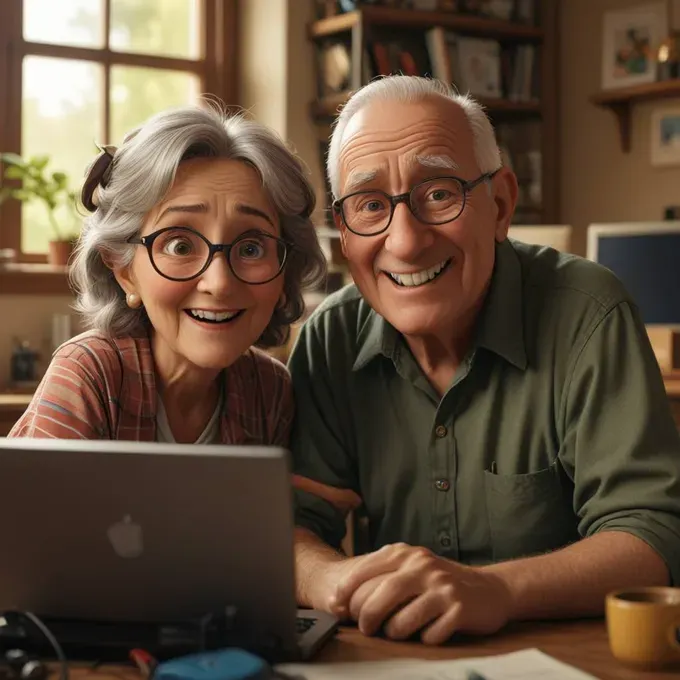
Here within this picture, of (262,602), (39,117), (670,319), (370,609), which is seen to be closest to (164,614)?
(262,602)

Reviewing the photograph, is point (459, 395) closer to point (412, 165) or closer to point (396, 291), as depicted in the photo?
point (396, 291)

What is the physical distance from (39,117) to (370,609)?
334 cm

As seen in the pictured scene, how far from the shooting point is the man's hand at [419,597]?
115 cm

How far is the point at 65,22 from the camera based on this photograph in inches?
163

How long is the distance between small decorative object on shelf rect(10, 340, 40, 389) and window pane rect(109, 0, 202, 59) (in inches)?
48.3

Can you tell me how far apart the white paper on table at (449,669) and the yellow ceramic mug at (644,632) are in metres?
0.05

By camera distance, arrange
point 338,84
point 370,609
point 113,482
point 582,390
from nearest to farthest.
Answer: point 113,482, point 370,609, point 582,390, point 338,84

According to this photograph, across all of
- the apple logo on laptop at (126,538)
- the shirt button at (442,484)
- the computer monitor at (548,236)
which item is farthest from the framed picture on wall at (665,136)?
Result: the apple logo on laptop at (126,538)

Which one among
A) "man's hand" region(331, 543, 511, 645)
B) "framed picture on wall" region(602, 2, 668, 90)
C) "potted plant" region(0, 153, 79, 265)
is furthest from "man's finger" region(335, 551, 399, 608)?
"framed picture on wall" region(602, 2, 668, 90)

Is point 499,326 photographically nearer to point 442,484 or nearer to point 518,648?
A: point 442,484

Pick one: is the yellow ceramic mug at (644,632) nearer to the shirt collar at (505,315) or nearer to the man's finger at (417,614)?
the man's finger at (417,614)

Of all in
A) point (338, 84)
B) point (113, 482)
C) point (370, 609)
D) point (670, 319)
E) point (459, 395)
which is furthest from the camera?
point (338, 84)

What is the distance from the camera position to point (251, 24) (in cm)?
→ 445

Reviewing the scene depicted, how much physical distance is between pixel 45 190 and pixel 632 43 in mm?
2464
